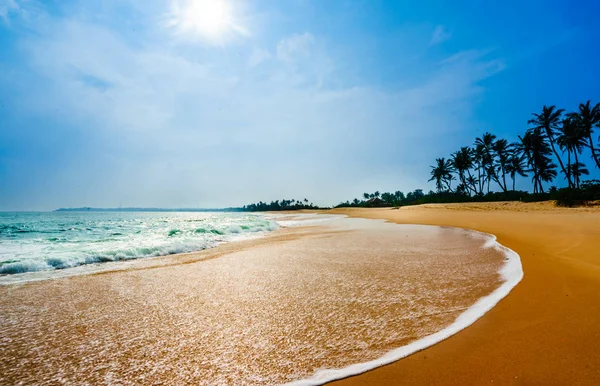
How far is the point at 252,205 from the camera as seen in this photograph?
174 m

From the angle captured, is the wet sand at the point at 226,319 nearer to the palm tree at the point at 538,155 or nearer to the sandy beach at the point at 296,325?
the sandy beach at the point at 296,325

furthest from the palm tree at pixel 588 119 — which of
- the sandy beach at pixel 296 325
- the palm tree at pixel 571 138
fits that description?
the sandy beach at pixel 296 325

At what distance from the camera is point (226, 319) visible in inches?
108

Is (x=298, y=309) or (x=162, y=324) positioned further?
(x=298, y=309)

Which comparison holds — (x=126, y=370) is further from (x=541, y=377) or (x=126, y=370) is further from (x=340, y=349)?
(x=541, y=377)

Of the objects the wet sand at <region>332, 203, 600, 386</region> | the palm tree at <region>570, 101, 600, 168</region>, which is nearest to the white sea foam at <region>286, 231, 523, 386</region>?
the wet sand at <region>332, 203, 600, 386</region>

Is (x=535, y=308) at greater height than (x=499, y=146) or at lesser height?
lesser

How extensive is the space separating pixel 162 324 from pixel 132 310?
0.74 meters

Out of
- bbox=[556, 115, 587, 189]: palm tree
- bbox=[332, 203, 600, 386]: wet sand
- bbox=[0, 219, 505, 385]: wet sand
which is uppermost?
bbox=[556, 115, 587, 189]: palm tree

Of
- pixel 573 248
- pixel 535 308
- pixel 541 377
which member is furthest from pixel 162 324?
pixel 573 248

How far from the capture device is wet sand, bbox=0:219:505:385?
6.30 ft

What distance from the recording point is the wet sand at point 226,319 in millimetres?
1921

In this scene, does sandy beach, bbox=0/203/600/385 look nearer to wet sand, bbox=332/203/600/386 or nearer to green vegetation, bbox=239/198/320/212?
wet sand, bbox=332/203/600/386

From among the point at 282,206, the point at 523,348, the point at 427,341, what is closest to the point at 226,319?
the point at 427,341
